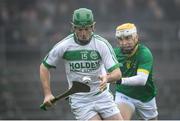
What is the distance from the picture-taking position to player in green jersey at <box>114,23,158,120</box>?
1080 cm

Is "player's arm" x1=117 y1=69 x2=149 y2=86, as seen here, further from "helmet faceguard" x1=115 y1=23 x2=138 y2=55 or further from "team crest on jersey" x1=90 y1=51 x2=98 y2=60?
"team crest on jersey" x1=90 y1=51 x2=98 y2=60

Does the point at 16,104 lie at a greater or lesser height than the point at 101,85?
lesser

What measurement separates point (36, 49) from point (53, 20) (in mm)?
1243

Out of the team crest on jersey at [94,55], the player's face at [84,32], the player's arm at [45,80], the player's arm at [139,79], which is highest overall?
the player's face at [84,32]

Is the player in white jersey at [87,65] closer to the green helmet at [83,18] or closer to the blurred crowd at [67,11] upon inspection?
the green helmet at [83,18]

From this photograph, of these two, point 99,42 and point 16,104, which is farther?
point 16,104

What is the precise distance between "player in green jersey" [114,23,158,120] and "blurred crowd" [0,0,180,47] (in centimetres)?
608

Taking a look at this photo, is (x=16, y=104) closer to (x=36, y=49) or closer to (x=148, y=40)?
(x=36, y=49)

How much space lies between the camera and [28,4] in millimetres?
18375

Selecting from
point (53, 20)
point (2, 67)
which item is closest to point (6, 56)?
point (2, 67)

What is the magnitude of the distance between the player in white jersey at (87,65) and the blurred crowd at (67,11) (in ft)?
24.4

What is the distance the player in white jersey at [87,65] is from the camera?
9.52 m

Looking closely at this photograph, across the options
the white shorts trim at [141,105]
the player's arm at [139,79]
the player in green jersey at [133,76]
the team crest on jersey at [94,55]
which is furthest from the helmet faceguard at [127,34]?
the team crest on jersey at [94,55]

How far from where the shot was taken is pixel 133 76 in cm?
1090
